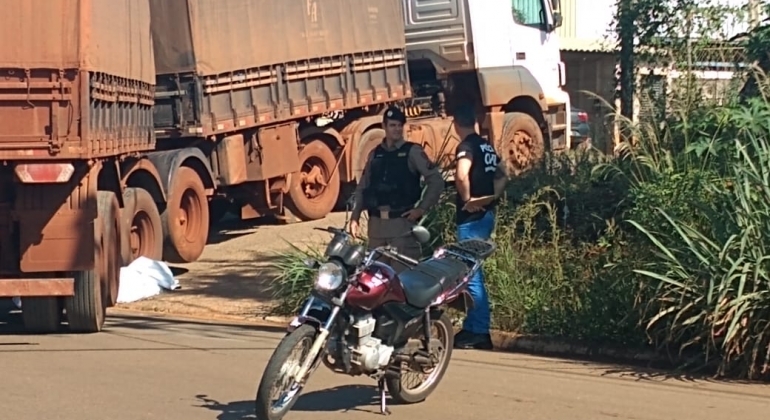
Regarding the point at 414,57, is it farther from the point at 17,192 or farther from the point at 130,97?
the point at 17,192

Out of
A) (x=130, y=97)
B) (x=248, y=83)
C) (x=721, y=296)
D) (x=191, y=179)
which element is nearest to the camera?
(x=721, y=296)

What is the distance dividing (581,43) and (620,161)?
24.3 m

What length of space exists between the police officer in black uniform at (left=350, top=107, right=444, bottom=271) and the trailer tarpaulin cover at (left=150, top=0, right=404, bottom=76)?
6.14 meters

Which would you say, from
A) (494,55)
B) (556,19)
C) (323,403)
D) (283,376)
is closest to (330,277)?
(283,376)

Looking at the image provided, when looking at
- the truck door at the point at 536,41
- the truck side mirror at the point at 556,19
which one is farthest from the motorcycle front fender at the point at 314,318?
the truck side mirror at the point at 556,19

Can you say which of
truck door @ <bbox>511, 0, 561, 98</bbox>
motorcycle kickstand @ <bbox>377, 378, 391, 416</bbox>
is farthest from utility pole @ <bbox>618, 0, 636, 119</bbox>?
truck door @ <bbox>511, 0, 561, 98</bbox>

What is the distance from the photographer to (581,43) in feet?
114

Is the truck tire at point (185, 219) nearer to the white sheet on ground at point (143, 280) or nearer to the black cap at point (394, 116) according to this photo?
the white sheet on ground at point (143, 280)

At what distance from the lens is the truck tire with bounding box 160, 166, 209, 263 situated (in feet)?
48.0

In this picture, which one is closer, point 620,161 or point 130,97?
point 620,161

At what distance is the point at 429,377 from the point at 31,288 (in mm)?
3895

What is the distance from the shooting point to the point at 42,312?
10742 millimetres

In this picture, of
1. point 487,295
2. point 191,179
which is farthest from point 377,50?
point 487,295

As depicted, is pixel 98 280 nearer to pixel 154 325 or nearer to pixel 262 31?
pixel 154 325
